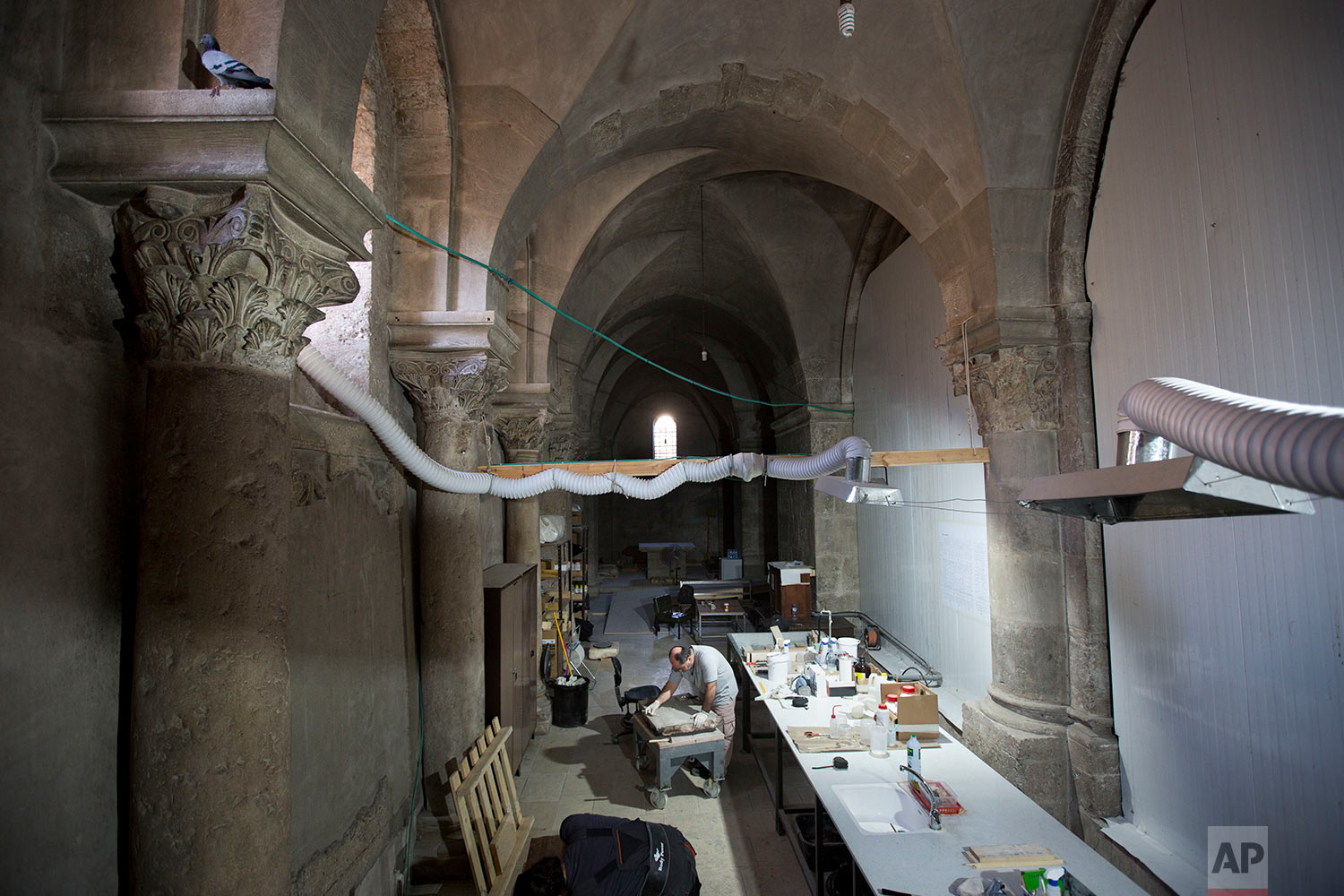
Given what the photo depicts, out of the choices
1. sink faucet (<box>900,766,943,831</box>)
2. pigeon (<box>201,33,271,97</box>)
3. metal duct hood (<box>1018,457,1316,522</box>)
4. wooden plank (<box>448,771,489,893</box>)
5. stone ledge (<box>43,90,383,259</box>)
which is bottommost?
wooden plank (<box>448,771,489,893</box>)

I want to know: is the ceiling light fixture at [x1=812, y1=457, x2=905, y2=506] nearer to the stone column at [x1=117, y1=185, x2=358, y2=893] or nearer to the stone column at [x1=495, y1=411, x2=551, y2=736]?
the stone column at [x1=117, y1=185, x2=358, y2=893]

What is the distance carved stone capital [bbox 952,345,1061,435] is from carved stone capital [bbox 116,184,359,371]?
513 centimetres

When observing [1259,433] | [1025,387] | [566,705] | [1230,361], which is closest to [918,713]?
[1025,387]

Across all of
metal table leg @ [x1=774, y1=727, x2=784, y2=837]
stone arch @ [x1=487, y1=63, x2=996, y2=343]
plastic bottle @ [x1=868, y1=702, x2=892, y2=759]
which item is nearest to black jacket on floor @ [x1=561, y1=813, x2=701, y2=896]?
plastic bottle @ [x1=868, y1=702, x2=892, y2=759]

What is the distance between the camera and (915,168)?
5707mm

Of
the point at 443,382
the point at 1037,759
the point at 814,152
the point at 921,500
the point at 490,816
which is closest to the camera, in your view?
the point at 490,816

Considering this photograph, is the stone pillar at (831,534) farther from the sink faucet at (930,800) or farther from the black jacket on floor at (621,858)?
the black jacket on floor at (621,858)

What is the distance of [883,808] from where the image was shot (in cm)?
386

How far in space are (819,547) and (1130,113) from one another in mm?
7645

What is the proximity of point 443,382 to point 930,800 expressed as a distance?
415 centimetres

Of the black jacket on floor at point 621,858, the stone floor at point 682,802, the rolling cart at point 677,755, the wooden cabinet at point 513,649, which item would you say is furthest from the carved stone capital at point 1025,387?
the wooden cabinet at point 513,649

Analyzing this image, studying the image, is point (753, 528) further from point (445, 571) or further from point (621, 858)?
point (621, 858)

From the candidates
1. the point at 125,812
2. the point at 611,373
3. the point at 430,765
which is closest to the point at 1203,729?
the point at 430,765

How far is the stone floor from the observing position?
4863 mm
